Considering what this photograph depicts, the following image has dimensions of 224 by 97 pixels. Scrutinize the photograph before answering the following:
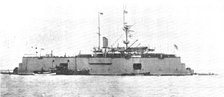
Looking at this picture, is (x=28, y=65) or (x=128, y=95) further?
(x=28, y=65)

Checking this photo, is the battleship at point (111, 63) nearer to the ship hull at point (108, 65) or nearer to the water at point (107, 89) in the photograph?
the ship hull at point (108, 65)

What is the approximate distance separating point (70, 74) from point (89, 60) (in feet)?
13.4

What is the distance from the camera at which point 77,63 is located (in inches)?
2758

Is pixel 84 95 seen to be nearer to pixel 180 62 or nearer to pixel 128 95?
pixel 128 95

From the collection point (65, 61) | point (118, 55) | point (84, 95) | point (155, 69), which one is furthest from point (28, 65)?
point (84, 95)

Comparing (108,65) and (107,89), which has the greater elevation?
(108,65)

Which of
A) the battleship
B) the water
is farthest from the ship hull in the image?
the water

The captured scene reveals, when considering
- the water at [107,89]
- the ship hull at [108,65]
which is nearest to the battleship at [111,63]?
the ship hull at [108,65]

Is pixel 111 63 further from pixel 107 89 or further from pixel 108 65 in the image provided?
pixel 107 89

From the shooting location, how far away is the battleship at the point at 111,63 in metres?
69.4

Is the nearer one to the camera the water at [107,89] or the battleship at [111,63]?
the water at [107,89]

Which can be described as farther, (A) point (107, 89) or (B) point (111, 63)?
(B) point (111, 63)

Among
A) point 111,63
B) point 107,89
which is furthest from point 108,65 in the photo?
point 107,89

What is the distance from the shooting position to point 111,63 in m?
69.3
